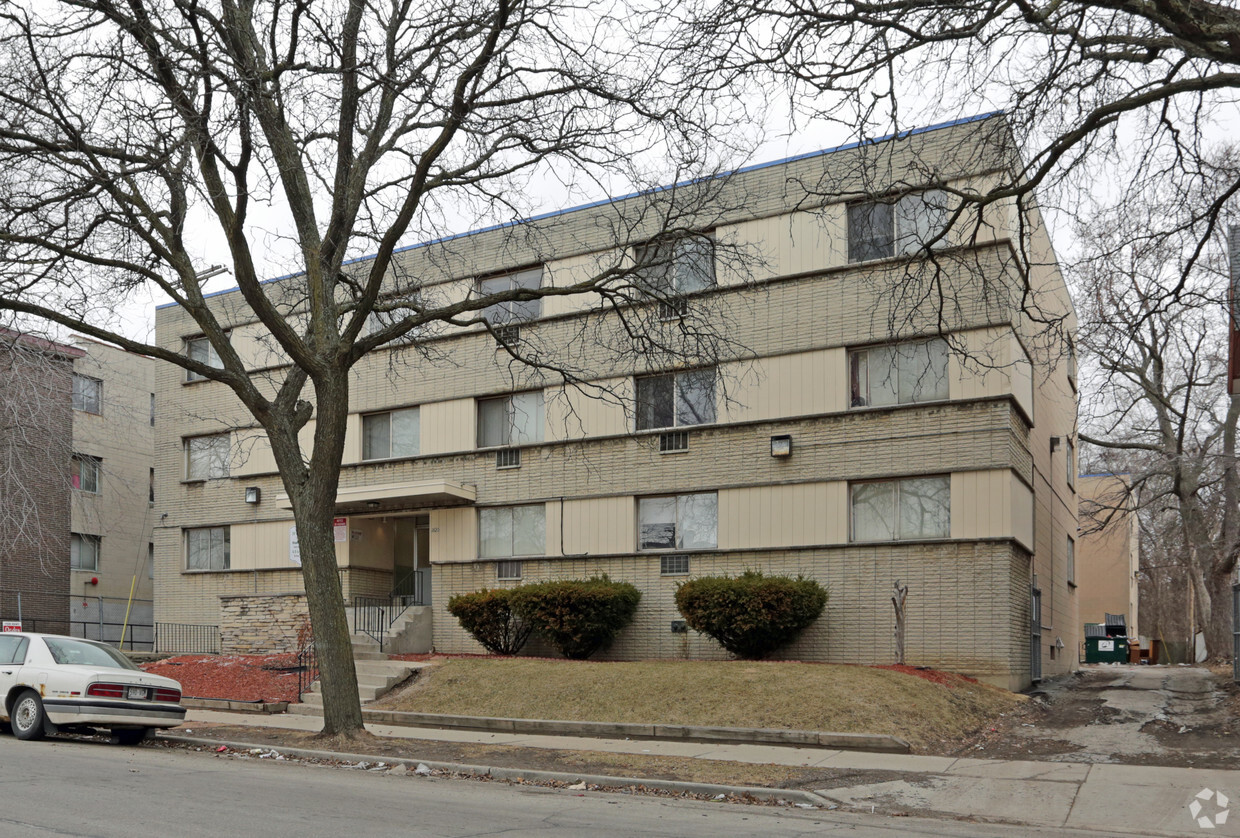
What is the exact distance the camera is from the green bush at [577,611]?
867 inches

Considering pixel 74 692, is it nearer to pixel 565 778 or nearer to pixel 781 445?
pixel 565 778

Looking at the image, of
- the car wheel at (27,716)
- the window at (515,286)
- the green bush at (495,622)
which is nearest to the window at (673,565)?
the green bush at (495,622)

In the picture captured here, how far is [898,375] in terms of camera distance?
20547 mm

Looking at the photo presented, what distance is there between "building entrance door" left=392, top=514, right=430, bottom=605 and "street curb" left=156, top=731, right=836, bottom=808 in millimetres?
12188

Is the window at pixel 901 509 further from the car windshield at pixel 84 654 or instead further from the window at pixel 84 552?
the window at pixel 84 552

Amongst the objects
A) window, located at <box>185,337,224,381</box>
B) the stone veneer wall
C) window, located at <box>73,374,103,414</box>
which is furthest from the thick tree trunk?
window, located at <box>73,374,103,414</box>

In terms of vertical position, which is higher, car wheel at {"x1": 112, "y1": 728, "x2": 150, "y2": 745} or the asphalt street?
the asphalt street

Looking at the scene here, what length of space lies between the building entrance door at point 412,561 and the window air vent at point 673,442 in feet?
23.6

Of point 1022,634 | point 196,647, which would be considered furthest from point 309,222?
point 196,647

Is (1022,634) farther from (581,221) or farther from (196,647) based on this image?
(196,647)

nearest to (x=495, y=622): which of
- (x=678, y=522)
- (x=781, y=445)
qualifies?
(x=678, y=522)

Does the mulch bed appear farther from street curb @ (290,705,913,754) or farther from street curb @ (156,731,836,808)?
street curb @ (156,731,836,808)

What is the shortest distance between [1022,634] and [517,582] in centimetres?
1042

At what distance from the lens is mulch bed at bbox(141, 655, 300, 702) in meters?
20.2
